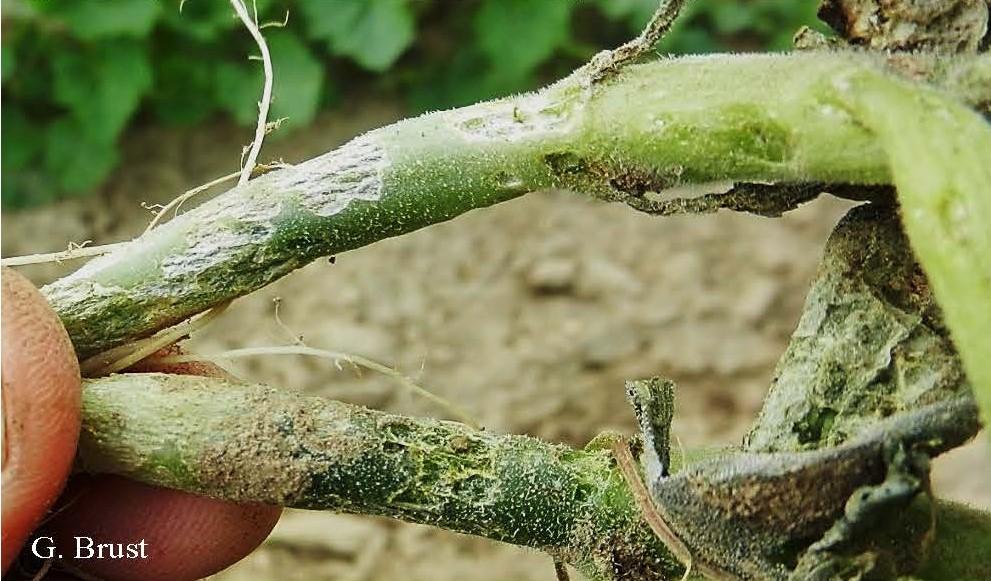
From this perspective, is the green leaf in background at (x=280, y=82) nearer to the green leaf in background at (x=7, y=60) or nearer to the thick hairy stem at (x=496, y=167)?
the green leaf in background at (x=7, y=60)

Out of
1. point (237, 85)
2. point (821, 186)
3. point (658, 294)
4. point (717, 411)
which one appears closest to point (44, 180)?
point (237, 85)

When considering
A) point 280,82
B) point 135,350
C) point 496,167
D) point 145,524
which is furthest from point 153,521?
point 280,82

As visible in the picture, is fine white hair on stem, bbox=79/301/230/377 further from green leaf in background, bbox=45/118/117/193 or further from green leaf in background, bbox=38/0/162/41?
green leaf in background, bbox=45/118/117/193

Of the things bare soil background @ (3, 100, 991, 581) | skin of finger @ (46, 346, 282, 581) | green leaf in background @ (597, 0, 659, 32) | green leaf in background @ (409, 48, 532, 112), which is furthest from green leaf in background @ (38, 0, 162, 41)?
skin of finger @ (46, 346, 282, 581)

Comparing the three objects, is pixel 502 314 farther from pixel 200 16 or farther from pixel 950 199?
pixel 950 199

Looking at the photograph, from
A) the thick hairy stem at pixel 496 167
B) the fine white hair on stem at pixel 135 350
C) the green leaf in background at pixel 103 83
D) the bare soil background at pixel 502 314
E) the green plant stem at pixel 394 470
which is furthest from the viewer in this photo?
the green leaf in background at pixel 103 83

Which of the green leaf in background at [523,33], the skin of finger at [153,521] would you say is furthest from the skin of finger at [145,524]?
the green leaf in background at [523,33]
